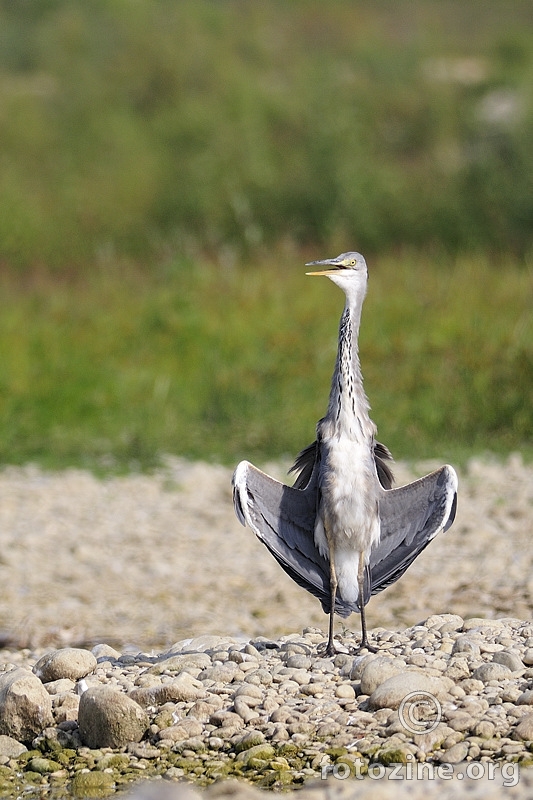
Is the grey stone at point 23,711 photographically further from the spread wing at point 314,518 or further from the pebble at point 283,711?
the spread wing at point 314,518

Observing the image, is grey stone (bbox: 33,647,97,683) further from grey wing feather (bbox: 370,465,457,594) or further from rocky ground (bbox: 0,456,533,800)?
grey wing feather (bbox: 370,465,457,594)

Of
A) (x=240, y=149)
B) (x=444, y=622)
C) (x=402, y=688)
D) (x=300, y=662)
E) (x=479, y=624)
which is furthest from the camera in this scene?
(x=240, y=149)

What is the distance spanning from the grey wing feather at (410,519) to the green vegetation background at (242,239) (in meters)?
4.60

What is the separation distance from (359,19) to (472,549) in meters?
41.8

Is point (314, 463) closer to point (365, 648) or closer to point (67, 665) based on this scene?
point (365, 648)

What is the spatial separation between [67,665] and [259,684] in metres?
0.79

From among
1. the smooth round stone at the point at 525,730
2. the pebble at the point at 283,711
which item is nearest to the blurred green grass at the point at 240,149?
the pebble at the point at 283,711

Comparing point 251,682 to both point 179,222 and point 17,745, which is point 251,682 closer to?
point 17,745

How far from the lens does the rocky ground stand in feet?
13.3

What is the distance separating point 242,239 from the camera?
17.6m

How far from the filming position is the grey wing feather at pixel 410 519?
4.76 metres

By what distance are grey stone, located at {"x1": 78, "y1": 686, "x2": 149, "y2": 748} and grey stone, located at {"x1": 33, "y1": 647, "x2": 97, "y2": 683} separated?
47cm

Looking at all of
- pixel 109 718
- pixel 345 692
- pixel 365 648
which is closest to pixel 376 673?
pixel 345 692

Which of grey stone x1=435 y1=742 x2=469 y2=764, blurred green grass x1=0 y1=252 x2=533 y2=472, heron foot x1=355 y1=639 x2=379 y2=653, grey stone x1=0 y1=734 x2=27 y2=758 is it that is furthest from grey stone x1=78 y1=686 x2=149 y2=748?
blurred green grass x1=0 y1=252 x2=533 y2=472
